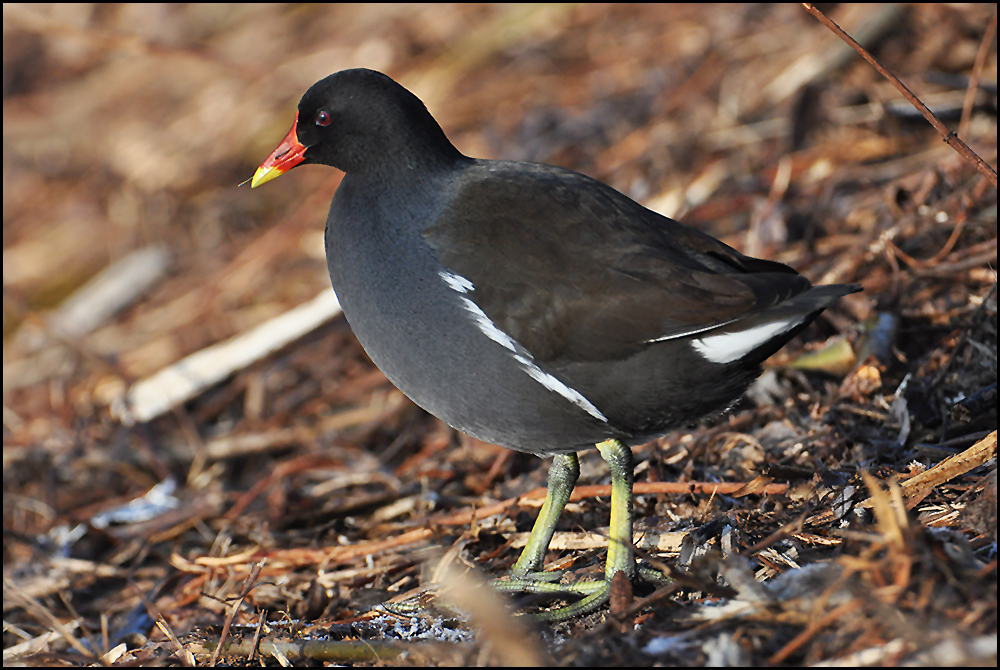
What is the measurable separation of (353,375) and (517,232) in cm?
231

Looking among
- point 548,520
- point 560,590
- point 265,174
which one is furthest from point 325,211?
point 560,590

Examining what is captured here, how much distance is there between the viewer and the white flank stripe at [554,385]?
7.52 feet

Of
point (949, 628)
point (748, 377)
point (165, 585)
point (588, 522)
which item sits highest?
point (748, 377)

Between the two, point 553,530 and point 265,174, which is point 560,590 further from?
point 265,174

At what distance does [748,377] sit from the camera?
2.37 m

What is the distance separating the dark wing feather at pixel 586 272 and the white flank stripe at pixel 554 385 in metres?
0.03

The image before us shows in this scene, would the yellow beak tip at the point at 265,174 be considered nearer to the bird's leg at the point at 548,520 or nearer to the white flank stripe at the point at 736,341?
the bird's leg at the point at 548,520

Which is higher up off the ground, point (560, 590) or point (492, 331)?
point (492, 331)

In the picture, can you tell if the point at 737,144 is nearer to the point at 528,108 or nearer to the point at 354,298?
the point at 528,108

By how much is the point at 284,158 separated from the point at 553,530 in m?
1.44

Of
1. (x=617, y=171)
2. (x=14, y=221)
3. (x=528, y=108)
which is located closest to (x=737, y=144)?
(x=617, y=171)

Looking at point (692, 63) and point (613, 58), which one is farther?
point (613, 58)

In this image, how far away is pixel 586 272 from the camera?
7.43ft

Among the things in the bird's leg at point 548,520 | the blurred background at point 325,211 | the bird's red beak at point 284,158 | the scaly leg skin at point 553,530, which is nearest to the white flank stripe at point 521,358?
the scaly leg skin at point 553,530
